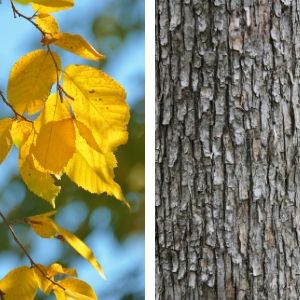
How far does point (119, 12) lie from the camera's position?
1644 mm

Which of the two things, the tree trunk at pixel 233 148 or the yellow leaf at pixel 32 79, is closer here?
the yellow leaf at pixel 32 79

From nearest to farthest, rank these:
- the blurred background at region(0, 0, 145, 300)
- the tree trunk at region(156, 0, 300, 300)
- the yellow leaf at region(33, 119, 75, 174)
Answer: the yellow leaf at region(33, 119, 75, 174) < the tree trunk at region(156, 0, 300, 300) < the blurred background at region(0, 0, 145, 300)

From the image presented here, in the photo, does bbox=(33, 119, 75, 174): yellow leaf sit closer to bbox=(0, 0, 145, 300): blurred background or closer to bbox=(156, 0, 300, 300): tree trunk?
bbox=(156, 0, 300, 300): tree trunk

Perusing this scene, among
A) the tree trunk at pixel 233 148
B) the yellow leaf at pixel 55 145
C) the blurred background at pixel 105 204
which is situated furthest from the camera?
the blurred background at pixel 105 204

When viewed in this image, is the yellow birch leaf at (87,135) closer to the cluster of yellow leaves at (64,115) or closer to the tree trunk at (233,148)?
the cluster of yellow leaves at (64,115)

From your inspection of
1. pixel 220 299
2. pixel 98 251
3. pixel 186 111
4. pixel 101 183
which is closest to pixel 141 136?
pixel 98 251

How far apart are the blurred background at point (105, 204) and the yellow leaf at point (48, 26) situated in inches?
42.2

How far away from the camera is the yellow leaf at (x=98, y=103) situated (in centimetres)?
41

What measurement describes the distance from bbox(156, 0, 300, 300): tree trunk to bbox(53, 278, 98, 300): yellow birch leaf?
0.65 meters

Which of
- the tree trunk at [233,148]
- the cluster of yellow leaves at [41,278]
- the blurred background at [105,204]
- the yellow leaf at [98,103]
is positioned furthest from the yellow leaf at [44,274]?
the blurred background at [105,204]

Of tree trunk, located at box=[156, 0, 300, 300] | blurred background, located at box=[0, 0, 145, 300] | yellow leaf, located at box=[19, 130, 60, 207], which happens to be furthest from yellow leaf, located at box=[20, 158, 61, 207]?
blurred background, located at box=[0, 0, 145, 300]

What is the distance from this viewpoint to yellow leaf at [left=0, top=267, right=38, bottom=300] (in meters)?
0.44

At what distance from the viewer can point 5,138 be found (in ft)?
1.41

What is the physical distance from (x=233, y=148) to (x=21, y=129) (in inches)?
27.8
